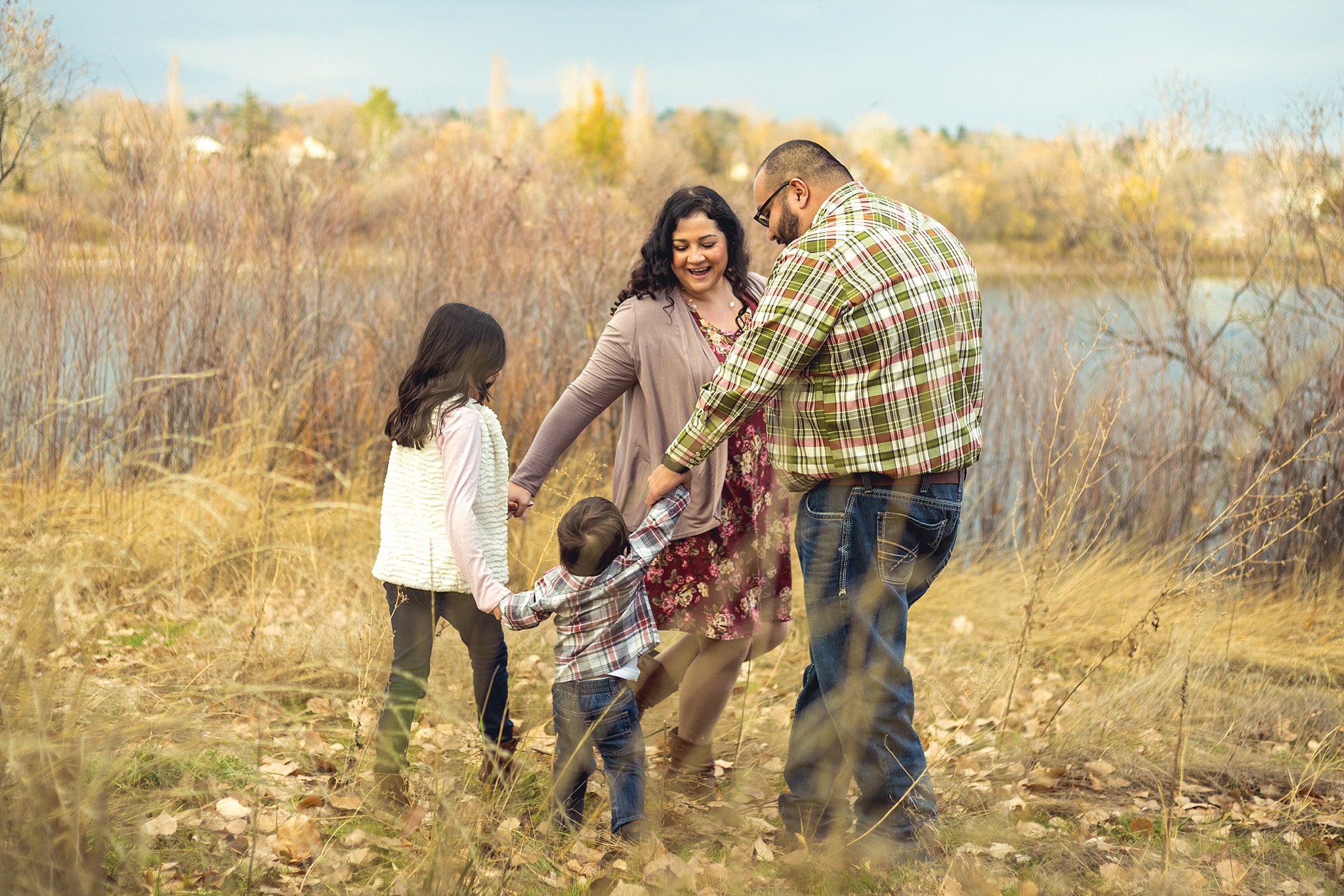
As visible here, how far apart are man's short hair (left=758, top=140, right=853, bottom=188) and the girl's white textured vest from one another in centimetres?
105

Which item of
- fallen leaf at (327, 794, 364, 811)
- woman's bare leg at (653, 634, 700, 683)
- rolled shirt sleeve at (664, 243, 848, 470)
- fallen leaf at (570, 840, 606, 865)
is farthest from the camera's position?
woman's bare leg at (653, 634, 700, 683)

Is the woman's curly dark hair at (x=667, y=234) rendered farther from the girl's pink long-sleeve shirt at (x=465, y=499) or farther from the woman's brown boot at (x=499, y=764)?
the woman's brown boot at (x=499, y=764)

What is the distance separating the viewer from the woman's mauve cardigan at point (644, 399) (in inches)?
124

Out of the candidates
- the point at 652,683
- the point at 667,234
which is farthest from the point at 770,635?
the point at 667,234

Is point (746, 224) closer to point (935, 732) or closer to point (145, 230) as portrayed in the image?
point (145, 230)

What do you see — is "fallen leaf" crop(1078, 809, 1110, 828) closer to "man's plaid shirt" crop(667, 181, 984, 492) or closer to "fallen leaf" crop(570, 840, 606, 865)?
"man's plaid shirt" crop(667, 181, 984, 492)

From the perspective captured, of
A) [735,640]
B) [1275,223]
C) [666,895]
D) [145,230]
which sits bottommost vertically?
[666,895]

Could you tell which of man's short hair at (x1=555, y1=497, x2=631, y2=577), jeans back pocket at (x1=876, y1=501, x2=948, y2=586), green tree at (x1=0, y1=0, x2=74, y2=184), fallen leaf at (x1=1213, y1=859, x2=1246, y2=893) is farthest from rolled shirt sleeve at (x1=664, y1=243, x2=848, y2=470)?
green tree at (x1=0, y1=0, x2=74, y2=184)

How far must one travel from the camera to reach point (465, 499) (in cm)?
274

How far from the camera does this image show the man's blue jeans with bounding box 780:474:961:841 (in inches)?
101

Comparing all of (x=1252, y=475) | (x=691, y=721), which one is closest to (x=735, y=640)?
(x=691, y=721)

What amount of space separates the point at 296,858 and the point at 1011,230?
1669 cm

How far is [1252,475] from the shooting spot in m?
6.00

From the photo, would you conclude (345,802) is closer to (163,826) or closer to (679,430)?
(163,826)
